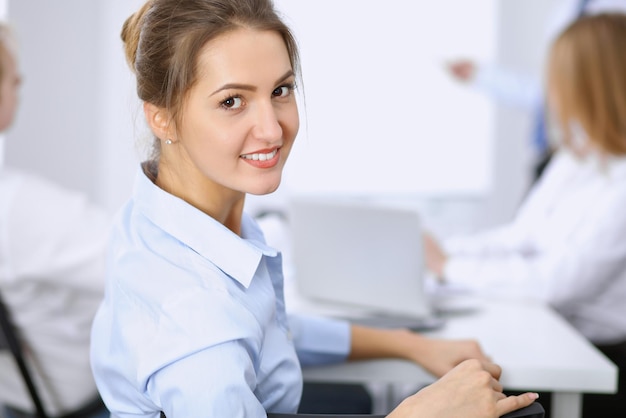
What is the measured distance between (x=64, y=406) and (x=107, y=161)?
2.60 meters

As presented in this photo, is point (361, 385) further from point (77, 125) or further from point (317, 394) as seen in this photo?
point (77, 125)

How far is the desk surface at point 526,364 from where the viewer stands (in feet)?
4.42

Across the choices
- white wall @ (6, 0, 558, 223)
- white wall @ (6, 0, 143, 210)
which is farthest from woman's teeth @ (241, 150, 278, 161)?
white wall @ (6, 0, 143, 210)

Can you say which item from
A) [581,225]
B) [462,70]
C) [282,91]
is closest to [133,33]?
[282,91]

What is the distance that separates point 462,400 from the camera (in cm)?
99

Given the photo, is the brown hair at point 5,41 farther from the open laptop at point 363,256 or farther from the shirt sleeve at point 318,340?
the shirt sleeve at point 318,340

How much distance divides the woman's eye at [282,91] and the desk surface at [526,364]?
0.55 metres

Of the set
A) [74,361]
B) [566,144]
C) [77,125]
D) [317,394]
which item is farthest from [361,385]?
[77,125]

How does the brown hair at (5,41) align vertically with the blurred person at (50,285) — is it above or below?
above

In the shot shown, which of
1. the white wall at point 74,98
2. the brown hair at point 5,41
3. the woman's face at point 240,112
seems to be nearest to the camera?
the woman's face at point 240,112

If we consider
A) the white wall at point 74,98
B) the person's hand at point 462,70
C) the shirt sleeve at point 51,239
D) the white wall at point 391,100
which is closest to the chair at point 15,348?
the shirt sleeve at point 51,239

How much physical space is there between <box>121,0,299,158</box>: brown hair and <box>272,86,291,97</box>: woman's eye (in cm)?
7

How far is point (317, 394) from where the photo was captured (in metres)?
1.86

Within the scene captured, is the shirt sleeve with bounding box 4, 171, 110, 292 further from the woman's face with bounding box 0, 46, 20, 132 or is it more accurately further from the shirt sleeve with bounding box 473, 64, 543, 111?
the shirt sleeve with bounding box 473, 64, 543, 111
